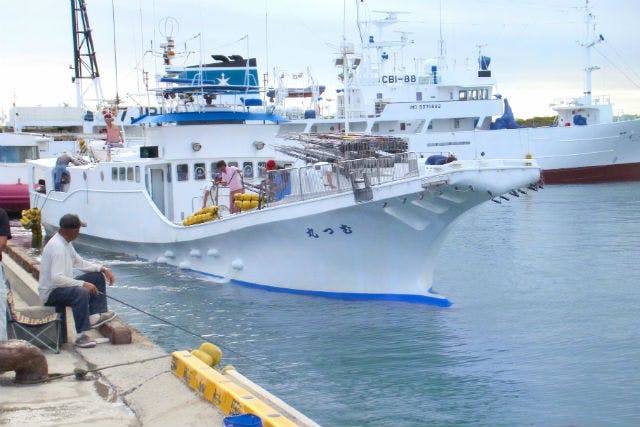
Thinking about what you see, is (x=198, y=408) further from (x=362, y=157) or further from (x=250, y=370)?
(x=362, y=157)

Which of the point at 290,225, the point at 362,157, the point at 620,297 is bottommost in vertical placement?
the point at 620,297

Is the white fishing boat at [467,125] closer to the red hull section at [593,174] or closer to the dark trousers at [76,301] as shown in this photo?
the red hull section at [593,174]

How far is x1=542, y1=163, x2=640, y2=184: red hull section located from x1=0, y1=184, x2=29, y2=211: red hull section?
33766 millimetres

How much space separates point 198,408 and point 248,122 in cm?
1391

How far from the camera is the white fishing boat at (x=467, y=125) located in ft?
190

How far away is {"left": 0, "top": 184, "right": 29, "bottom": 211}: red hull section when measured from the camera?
34.9m

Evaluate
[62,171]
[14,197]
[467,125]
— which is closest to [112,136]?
[62,171]

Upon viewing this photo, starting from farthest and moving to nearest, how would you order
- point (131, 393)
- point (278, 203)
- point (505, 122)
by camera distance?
1. point (505, 122)
2. point (278, 203)
3. point (131, 393)

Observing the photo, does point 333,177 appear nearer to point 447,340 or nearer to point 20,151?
point 447,340

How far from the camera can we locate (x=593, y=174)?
194 feet

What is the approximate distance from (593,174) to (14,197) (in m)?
37.8

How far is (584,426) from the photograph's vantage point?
10016mm

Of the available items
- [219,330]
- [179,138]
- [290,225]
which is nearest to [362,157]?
[290,225]

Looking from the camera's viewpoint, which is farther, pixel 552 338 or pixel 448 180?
pixel 448 180
